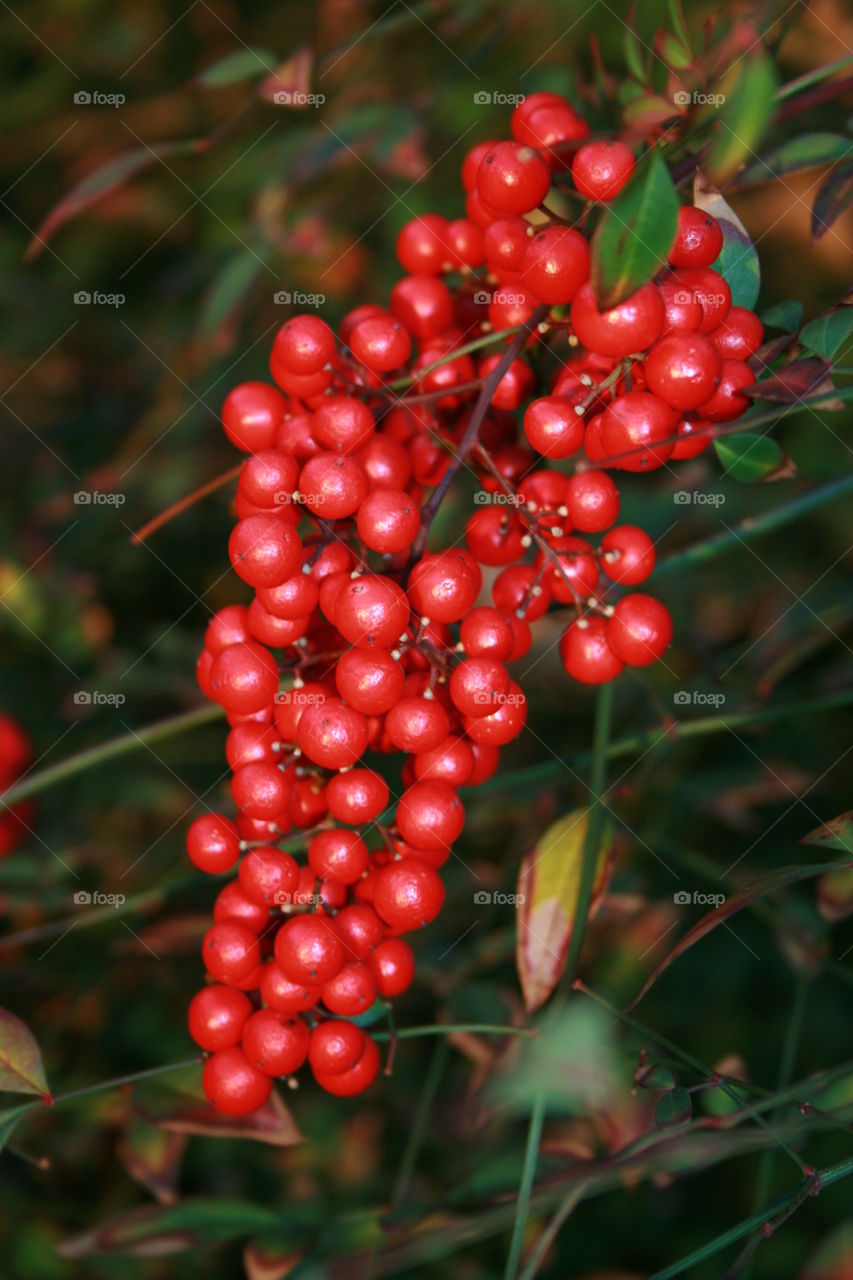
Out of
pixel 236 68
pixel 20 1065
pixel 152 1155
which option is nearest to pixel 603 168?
pixel 236 68

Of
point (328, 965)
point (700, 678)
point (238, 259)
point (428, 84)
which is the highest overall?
point (428, 84)

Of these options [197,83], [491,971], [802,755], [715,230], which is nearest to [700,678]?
[802,755]

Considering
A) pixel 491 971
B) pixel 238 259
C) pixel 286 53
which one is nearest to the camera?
pixel 238 259

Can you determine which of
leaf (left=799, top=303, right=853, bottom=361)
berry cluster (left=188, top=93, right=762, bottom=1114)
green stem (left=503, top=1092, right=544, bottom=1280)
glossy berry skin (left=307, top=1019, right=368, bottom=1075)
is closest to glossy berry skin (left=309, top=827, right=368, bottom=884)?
berry cluster (left=188, top=93, right=762, bottom=1114)

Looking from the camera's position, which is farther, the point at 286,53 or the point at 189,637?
the point at 286,53

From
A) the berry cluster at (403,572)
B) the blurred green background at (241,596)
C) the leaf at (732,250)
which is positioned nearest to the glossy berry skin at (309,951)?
the berry cluster at (403,572)

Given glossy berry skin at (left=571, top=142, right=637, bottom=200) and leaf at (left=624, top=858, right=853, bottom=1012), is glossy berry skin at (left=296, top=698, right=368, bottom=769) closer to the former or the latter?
leaf at (left=624, top=858, right=853, bottom=1012)

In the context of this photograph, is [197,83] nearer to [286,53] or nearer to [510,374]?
[510,374]

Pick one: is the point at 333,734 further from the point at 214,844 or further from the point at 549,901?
the point at 549,901

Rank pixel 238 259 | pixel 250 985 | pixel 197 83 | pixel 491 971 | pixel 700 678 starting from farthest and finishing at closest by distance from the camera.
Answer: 1. pixel 491 971
2. pixel 700 678
3. pixel 238 259
4. pixel 197 83
5. pixel 250 985
